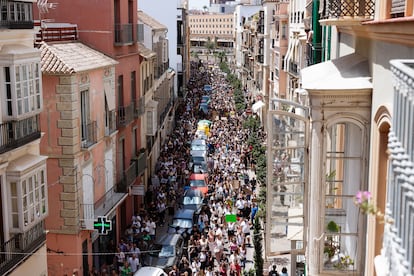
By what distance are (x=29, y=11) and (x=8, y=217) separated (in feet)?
16.5

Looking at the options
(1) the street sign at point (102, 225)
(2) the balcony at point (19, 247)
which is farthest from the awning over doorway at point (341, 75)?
(1) the street sign at point (102, 225)

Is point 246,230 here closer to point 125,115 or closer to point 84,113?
point 125,115

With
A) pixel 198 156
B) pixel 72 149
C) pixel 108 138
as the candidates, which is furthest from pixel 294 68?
pixel 72 149

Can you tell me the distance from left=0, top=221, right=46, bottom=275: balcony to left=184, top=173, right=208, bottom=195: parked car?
17.4 m

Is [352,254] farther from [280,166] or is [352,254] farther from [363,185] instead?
[280,166]

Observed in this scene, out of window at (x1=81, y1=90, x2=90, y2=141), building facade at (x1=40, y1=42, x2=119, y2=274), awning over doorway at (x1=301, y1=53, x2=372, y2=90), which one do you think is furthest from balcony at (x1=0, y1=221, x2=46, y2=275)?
awning over doorway at (x1=301, y1=53, x2=372, y2=90)

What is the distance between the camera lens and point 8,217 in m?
14.4

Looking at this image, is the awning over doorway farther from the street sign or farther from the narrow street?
the street sign

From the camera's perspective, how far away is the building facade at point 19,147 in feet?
46.5

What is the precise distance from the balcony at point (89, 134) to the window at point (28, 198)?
5274 millimetres

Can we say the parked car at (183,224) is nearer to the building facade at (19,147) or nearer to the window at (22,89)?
the building facade at (19,147)

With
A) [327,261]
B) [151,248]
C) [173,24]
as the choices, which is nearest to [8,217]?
[327,261]

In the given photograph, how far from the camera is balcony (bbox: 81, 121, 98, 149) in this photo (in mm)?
21089

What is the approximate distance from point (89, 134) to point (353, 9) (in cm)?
1366
